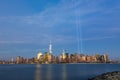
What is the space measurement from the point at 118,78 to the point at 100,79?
752 centimetres

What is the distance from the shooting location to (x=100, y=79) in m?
79.7

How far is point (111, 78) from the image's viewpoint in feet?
249

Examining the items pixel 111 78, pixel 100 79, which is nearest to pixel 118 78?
pixel 111 78

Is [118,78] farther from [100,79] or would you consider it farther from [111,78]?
[100,79]

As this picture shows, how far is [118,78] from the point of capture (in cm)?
7388

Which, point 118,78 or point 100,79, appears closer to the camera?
point 118,78

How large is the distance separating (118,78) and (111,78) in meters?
2.71

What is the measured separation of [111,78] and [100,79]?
482 cm
